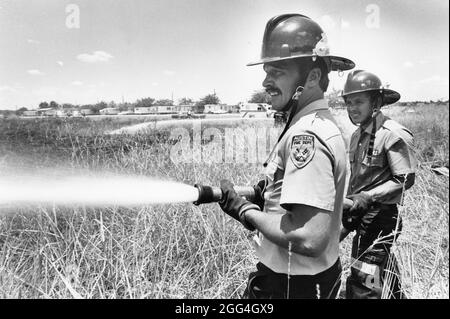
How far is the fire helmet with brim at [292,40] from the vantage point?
162 cm

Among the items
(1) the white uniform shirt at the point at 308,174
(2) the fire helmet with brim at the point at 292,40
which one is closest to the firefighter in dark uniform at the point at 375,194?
(1) the white uniform shirt at the point at 308,174

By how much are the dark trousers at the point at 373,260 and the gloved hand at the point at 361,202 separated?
0.59ft

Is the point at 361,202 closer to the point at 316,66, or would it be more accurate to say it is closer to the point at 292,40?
the point at 316,66

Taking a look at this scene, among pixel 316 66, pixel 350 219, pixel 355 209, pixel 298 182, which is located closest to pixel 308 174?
pixel 298 182

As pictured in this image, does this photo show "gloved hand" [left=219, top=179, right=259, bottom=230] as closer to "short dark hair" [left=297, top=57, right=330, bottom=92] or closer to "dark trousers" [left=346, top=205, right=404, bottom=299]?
"short dark hair" [left=297, top=57, right=330, bottom=92]

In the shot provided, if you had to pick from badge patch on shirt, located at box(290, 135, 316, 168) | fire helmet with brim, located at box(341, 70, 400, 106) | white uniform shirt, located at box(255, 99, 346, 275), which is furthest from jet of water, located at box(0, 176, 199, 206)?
fire helmet with brim, located at box(341, 70, 400, 106)

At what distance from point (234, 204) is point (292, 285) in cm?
49

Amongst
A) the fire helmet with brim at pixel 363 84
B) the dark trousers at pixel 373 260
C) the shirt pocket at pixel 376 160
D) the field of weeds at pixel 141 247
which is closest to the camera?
the field of weeds at pixel 141 247

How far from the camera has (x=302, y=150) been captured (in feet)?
4.47

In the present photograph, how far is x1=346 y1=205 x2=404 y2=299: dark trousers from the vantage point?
2.65 m

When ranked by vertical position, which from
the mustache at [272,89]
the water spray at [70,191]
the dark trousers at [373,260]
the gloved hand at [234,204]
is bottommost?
the dark trousers at [373,260]

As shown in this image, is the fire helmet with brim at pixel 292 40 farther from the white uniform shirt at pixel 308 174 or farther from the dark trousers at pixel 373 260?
the dark trousers at pixel 373 260
